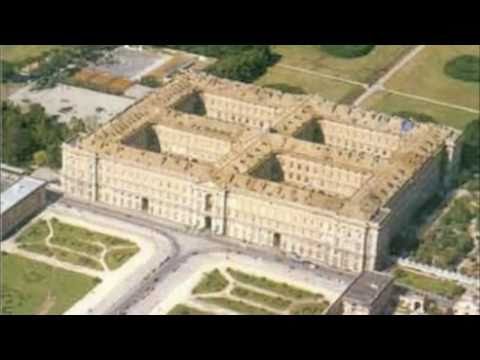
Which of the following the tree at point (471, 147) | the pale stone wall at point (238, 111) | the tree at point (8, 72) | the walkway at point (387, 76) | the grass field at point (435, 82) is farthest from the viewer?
the tree at point (8, 72)

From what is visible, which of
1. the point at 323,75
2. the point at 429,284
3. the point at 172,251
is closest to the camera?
the point at 429,284

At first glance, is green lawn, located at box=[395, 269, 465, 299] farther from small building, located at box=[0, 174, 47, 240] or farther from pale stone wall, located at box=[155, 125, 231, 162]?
small building, located at box=[0, 174, 47, 240]

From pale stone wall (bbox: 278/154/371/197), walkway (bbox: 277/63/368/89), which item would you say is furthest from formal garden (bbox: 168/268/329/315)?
walkway (bbox: 277/63/368/89)

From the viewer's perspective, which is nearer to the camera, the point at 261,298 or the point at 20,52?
the point at 261,298

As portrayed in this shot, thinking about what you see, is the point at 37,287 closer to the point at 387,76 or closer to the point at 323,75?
the point at 323,75

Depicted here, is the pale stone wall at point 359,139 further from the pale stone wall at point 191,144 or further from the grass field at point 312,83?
the grass field at point 312,83

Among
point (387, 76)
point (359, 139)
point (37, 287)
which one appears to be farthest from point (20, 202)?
point (387, 76)

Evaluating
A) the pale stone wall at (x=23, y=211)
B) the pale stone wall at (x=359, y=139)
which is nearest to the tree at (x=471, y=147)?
the pale stone wall at (x=359, y=139)
